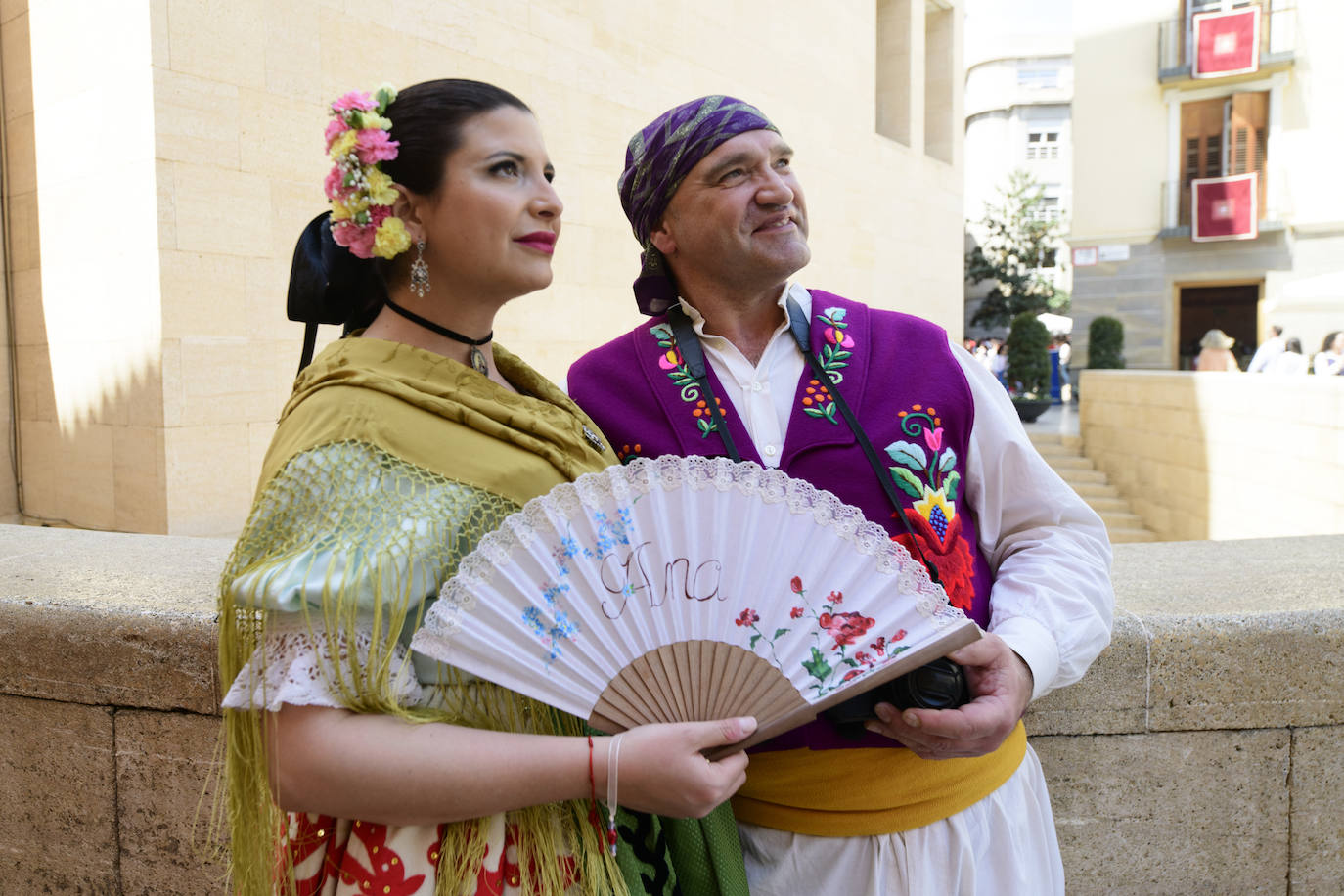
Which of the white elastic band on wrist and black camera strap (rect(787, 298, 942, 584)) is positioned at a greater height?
black camera strap (rect(787, 298, 942, 584))

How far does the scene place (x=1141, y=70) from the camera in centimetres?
2200

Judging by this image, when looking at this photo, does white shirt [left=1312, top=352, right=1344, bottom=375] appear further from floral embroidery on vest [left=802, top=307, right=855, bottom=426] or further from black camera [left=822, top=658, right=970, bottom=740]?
black camera [left=822, top=658, right=970, bottom=740]

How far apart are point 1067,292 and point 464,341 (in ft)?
120

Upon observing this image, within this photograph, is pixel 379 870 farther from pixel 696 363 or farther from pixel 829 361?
pixel 829 361

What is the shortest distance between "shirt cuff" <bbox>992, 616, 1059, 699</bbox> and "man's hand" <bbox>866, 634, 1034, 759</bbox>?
2 centimetres

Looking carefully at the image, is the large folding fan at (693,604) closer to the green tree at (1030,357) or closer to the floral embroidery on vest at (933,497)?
the floral embroidery on vest at (933,497)

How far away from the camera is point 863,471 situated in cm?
158

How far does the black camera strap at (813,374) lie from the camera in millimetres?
1573

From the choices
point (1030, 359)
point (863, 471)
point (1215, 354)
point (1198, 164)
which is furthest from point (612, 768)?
point (1198, 164)

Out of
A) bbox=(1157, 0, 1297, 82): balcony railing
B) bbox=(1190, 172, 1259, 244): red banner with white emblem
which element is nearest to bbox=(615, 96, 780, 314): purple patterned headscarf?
bbox=(1190, 172, 1259, 244): red banner with white emblem

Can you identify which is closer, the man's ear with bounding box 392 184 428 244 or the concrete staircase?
the man's ear with bounding box 392 184 428 244

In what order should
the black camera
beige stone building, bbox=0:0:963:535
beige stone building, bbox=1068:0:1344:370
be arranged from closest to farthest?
the black camera, beige stone building, bbox=0:0:963:535, beige stone building, bbox=1068:0:1344:370

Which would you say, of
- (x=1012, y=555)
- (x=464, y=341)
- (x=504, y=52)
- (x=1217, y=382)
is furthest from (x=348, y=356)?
(x=1217, y=382)

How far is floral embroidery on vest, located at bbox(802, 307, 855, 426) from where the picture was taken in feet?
5.32
